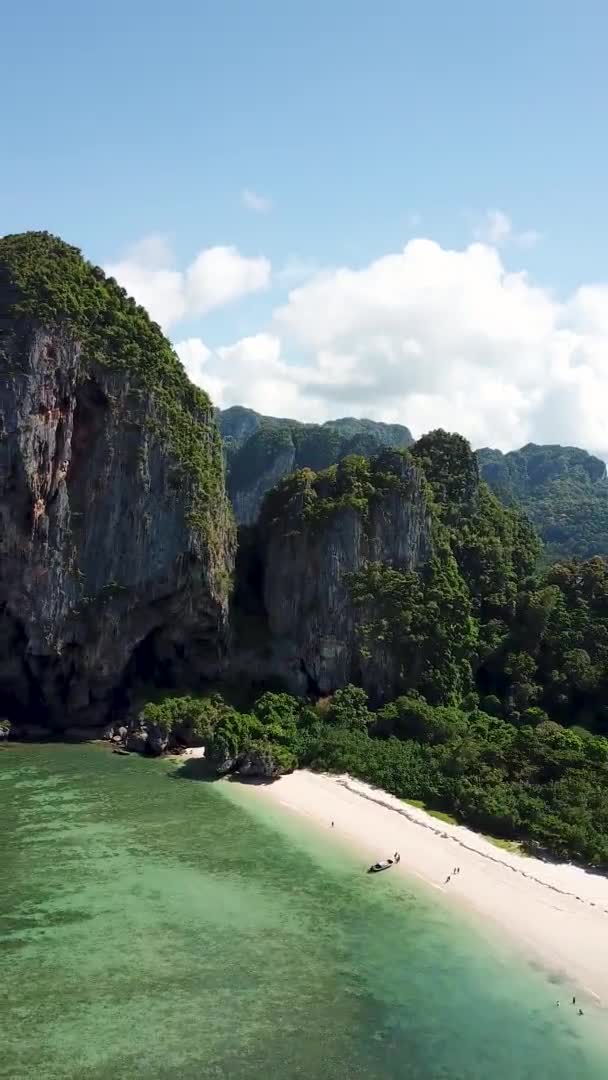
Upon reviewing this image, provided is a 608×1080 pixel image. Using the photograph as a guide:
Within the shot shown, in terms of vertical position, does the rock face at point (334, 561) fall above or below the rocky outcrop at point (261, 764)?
above

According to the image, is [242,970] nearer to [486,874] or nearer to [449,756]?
[486,874]

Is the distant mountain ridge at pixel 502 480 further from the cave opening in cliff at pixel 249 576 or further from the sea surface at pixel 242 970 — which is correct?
the sea surface at pixel 242 970

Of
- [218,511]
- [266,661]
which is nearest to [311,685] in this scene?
[266,661]

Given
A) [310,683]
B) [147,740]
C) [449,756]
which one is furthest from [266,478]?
[449,756]

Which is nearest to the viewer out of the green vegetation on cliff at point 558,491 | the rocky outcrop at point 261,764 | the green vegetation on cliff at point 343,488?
the rocky outcrop at point 261,764

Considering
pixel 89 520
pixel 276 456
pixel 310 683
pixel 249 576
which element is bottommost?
pixel 310 683

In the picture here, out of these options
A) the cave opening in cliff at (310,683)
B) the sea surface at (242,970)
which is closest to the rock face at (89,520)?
the cave opening in cliff at (310,683)
